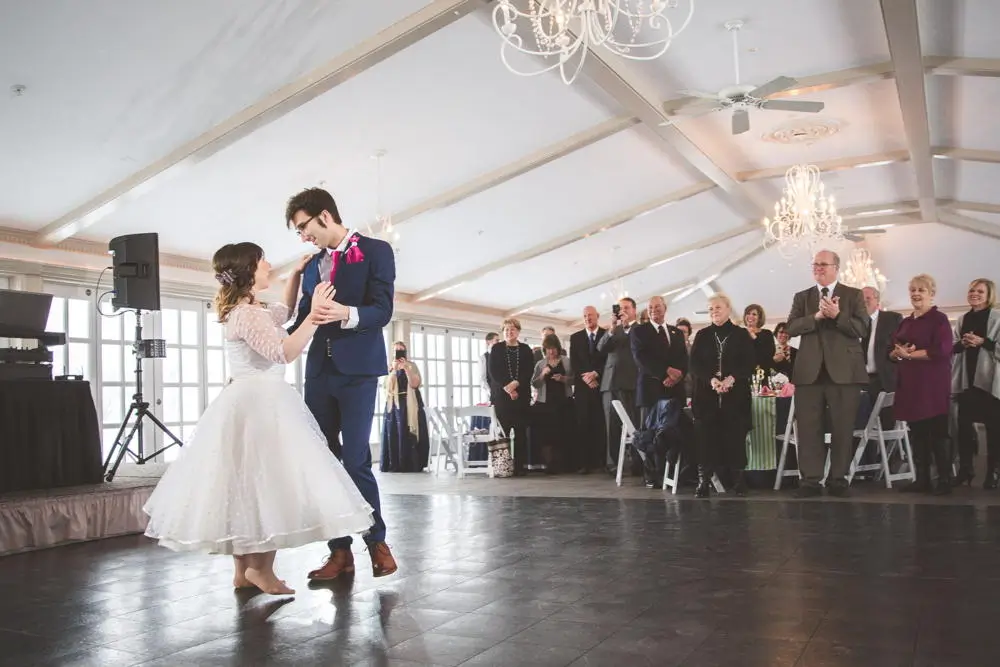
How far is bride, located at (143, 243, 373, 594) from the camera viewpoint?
2.50 meters

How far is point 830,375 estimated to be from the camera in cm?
495

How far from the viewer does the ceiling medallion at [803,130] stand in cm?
890

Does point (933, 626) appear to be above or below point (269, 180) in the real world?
below

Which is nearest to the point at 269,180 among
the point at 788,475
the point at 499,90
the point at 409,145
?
the point at 409,145

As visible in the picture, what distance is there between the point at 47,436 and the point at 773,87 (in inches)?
213

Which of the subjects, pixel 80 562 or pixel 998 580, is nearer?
pixel 998 580

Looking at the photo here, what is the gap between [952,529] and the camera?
3531 millimetres

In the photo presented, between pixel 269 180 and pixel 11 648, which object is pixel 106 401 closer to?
pixel 269 180

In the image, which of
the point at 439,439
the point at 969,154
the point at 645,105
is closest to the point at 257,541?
the point at 439,439

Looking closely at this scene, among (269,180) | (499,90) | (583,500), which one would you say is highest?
(499,90)

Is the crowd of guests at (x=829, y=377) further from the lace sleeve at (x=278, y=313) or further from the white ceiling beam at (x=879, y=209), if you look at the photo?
the white ceiling beam at (x=879, y=209)

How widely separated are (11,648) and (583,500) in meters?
3.47

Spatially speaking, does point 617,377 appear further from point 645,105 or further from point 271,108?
point 271,108

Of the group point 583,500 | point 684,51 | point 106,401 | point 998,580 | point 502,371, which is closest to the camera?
point 998,580
